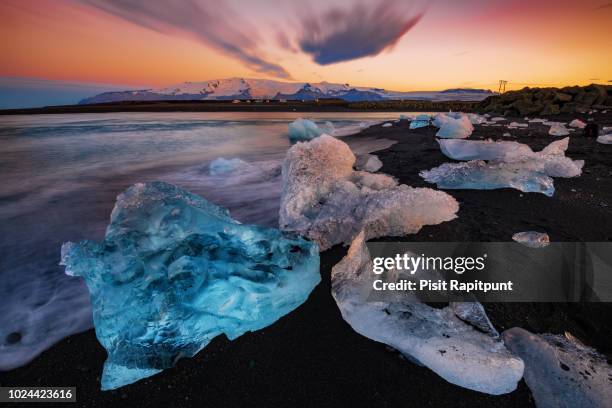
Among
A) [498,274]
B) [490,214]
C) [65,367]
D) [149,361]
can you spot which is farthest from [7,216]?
[490,214]

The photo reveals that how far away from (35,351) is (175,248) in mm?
963

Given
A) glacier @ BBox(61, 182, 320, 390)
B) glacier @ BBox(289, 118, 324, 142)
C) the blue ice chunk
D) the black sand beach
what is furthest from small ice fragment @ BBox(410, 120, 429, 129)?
glacier @ BBox(61, 182, 320, 390)

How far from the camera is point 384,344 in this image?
4.85 feet

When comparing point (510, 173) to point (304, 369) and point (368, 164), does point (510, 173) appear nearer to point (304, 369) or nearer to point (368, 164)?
point (368, 164)

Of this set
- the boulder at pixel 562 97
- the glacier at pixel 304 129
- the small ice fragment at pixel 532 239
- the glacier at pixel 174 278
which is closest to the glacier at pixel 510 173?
the small ice fragment at pixel 532 239

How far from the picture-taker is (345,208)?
2.72 meters

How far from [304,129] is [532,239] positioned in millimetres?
8113

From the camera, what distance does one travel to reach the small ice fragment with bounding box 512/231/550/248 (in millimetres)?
2164

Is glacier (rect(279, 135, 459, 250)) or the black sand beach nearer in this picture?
the black sand beach

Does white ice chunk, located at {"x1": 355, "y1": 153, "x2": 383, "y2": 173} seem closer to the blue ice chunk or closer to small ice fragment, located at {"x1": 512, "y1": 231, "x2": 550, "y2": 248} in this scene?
the blue ice chunk

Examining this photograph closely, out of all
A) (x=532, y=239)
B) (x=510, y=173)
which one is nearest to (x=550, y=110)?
(x=510, y=173)

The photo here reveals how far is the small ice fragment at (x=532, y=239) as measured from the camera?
216cm

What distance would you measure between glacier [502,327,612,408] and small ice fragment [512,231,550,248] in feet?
3.04

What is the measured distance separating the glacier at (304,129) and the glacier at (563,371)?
8567 mm
